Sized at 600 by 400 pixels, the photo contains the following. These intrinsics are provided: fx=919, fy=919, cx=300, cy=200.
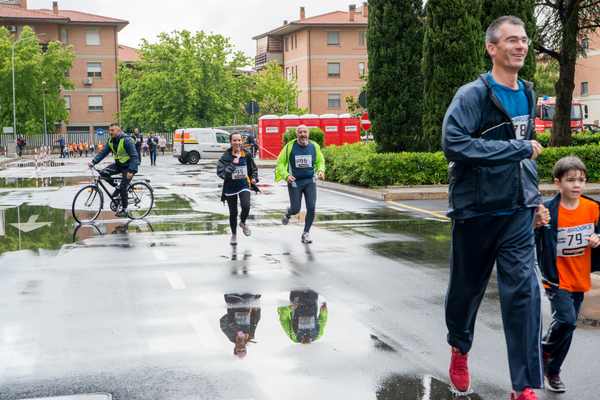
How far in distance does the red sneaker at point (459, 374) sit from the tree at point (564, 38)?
2256cm

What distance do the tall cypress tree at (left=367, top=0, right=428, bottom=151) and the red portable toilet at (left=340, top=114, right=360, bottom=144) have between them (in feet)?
68.1

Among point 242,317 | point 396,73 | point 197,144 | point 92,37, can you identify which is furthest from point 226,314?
point 92,37

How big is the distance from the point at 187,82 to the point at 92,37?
15600 millimetres

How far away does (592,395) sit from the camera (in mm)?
5234

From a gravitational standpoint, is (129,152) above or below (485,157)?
below

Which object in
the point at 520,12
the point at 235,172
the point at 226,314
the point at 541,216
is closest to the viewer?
the point at 541,216

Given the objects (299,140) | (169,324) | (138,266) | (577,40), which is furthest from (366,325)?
(577,40)

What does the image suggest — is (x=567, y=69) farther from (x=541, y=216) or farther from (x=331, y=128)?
(x=541, y=216)

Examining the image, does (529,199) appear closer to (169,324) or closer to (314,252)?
(169,324)

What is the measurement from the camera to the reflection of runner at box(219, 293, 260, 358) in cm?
670

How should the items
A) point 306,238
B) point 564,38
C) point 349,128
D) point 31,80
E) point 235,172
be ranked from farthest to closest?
point 31,80 → point 349,128 → point 564,38 → point 235,172 → point 306,238

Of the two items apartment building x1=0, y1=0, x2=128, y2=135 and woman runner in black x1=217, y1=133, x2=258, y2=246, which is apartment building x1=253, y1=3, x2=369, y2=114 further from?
woman runner in black x1=217, y1=133, x2=258, y2=246

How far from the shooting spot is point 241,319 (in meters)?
7.50

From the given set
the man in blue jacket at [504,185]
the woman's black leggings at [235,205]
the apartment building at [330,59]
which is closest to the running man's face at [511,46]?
the man in blue jacket at [504,185]
